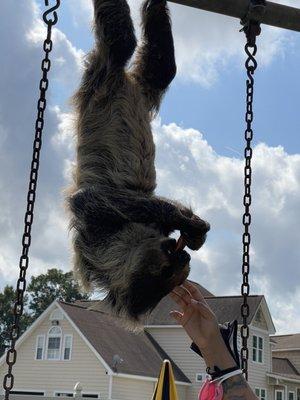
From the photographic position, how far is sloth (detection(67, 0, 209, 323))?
10.1 feet

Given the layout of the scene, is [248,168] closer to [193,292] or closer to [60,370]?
[193,292]

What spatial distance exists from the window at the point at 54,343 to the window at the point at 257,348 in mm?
8476

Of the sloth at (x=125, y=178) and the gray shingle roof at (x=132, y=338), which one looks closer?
the sloth at (x=125, y=178)

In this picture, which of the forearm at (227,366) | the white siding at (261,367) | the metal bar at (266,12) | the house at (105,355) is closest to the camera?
the forearm at (227,366)

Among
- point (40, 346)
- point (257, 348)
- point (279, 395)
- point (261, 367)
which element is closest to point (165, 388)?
point (40, 346)

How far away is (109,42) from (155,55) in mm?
471

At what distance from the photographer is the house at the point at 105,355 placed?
2244 centimetres

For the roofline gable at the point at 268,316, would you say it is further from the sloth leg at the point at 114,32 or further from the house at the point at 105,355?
the sloth leg at the point at 114,32

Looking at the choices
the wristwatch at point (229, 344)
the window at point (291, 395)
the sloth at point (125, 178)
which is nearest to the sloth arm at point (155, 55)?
the sloth at point (125, 178)

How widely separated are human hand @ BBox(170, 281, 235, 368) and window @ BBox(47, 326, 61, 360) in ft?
70.2

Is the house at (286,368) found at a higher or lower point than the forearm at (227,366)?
higher

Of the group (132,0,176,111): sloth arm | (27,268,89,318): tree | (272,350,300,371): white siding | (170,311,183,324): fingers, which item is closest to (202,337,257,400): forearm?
(170,311,183,324): fingers

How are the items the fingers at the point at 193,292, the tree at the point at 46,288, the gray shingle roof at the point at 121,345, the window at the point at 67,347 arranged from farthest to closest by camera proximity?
the tree at the point at 46,288, the window at the point at 67,347, the gray shingle roof at the point at 121,345, the fingers at the point at 193,292

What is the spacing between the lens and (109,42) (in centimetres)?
366
